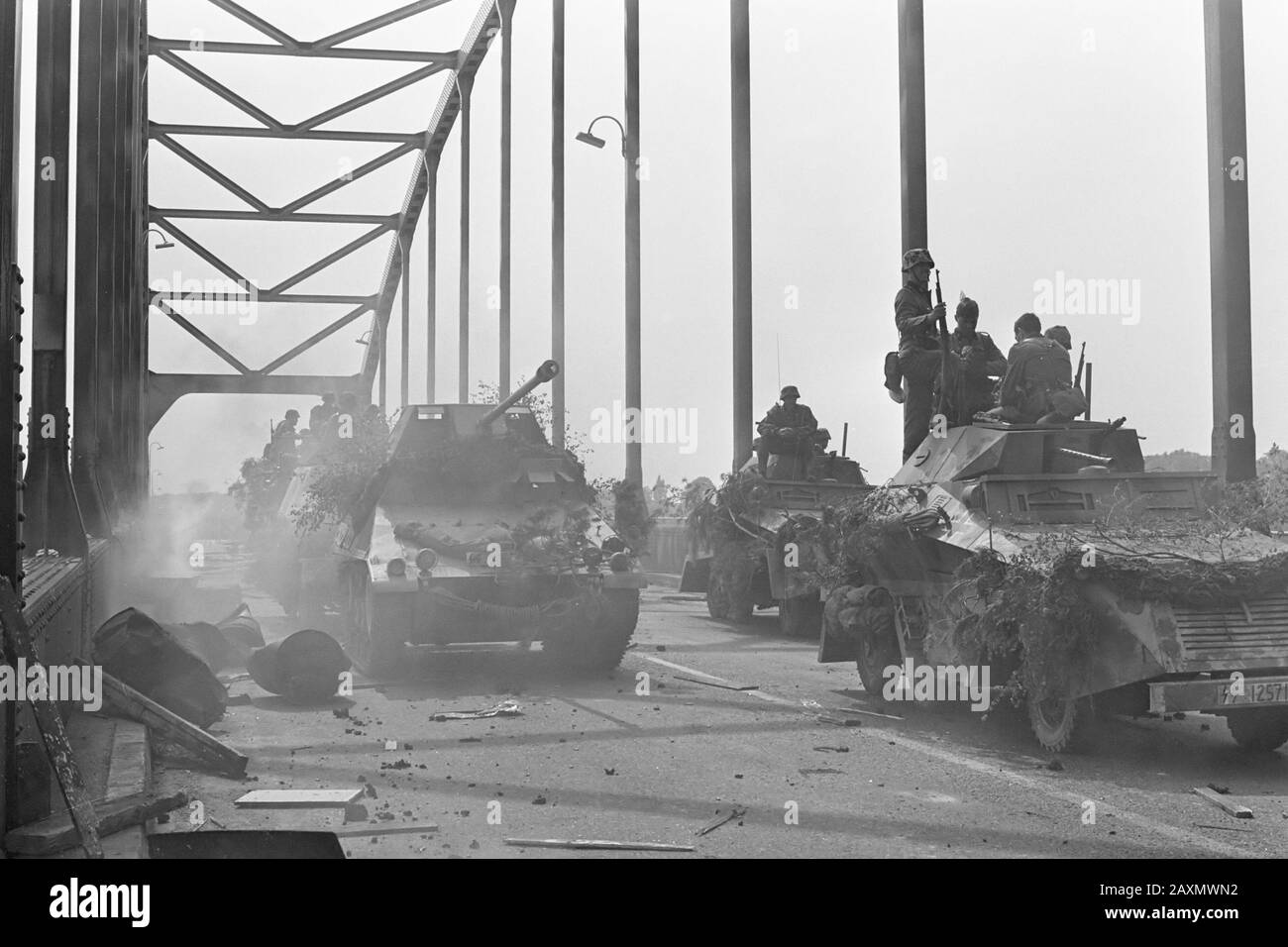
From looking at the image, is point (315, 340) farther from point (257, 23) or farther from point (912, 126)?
point (912, 126)

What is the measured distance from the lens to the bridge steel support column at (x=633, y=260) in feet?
85.4

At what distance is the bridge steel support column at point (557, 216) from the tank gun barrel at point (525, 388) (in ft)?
43.8

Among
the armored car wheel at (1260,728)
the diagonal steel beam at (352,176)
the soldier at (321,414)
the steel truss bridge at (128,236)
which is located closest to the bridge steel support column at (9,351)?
the steel truss bridge at (128,236)

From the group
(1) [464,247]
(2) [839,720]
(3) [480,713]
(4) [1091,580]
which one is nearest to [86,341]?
(3) [480,713]

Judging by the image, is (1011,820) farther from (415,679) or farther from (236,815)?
(415,679)

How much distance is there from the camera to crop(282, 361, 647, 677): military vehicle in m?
10.8

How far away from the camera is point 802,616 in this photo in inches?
599

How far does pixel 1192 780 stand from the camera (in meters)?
7.00

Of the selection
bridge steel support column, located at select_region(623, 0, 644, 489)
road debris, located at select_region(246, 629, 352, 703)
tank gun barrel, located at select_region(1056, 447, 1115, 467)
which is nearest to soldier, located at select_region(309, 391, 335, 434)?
bridge steel support column, located at select_region(623, 0, 644, 489)

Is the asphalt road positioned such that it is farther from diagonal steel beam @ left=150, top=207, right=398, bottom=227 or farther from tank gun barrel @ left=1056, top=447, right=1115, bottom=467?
diagonal steel beam @ left=150, top=207, right=398, bottom=227

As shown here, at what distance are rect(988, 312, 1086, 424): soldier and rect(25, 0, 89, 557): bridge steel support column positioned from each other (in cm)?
604

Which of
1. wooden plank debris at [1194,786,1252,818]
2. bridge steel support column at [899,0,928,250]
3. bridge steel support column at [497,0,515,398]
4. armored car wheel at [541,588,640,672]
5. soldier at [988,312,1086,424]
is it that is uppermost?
bridge steel support column at [497,0,515,398]

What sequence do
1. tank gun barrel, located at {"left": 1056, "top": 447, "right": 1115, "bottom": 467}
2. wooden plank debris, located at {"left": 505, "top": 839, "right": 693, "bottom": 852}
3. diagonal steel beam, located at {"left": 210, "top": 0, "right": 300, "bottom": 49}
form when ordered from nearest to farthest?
wooden plank debris, located at {"left": 505, "top": 839, "right": 693, "bottom": 852}
tank gun barrel, located at {"left": 1056, "top": 447, "right": 1115, "bottom": 467}
diagonal steel beam, located at {"left": 210, "top": 0, "right": 300, "bottom": 49}
